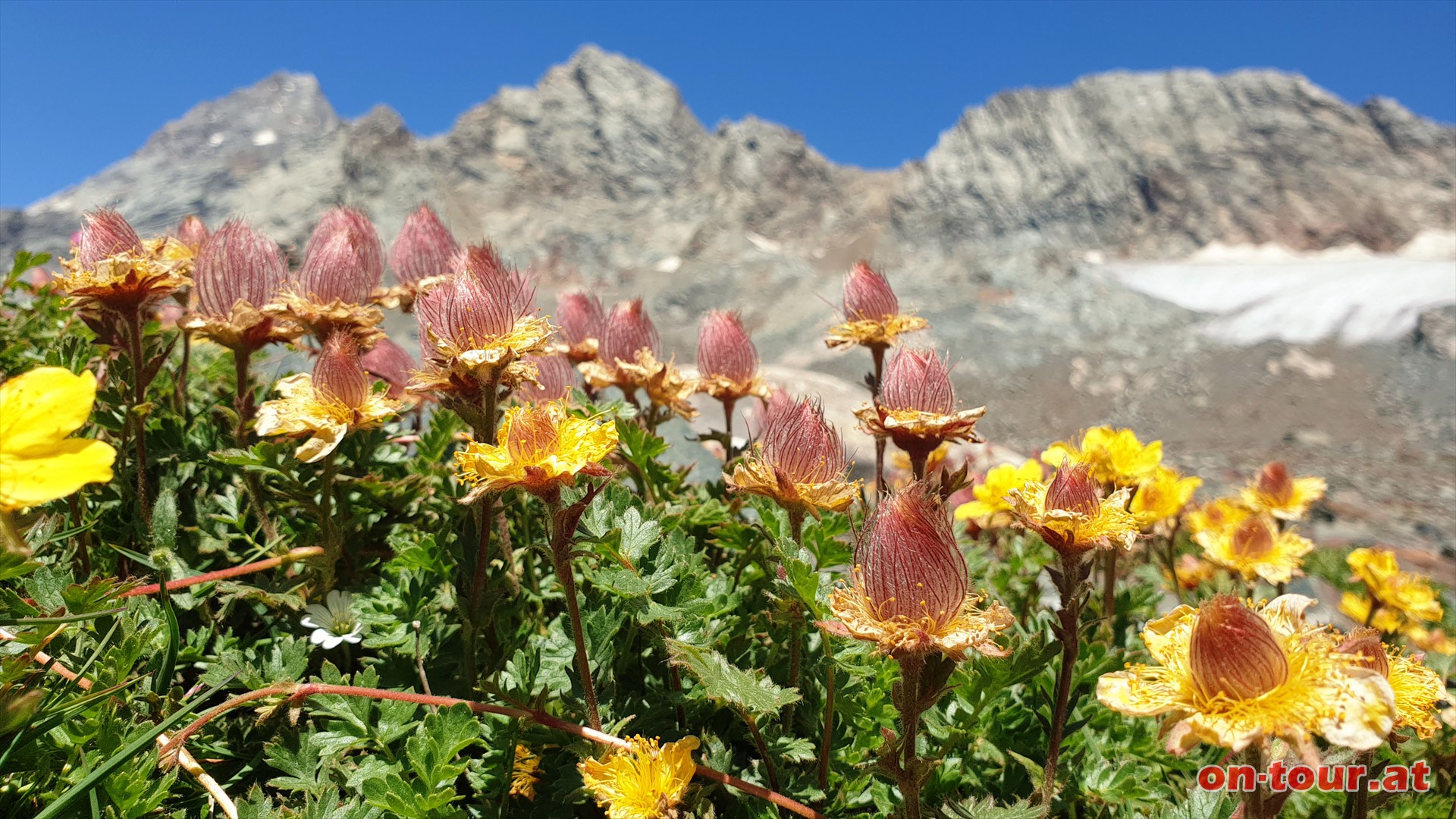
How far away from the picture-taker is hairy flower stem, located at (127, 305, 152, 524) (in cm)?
162

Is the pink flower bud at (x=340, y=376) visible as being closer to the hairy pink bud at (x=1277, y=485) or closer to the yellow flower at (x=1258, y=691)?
the yellow flower at (x=1258, y=691)

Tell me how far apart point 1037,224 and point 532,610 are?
56525 millimetres

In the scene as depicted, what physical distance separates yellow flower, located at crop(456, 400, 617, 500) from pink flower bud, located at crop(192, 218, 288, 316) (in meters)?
0.85

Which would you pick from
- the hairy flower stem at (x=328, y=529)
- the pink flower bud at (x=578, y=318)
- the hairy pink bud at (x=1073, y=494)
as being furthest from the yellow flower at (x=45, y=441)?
the pink flower bud at (x=578, y=318)

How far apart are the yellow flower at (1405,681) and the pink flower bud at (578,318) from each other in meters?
1.88

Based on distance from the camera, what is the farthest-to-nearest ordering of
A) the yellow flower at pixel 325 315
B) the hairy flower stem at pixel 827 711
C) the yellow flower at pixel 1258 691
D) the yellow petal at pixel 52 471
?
the yellow flower at pixel 325 315, the hairy flower stem at pixel 827 711, the yellow flower at pixel 1258 691, the yellow petal at pixel 52 471

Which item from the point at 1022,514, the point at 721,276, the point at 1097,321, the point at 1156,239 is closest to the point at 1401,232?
the point at 1156,239

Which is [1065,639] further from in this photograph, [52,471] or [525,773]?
[52,471]

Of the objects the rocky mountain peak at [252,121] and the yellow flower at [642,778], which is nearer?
the yellow flower at [642,778]

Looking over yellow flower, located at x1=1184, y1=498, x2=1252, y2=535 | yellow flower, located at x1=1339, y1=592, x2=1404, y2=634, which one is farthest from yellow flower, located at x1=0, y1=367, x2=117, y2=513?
yellow flower, located at x1=1339, y1=592, x2=1404, y2=634

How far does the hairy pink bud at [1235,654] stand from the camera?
1006mm

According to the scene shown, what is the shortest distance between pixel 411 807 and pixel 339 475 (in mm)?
785

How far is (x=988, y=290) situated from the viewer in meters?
30.9

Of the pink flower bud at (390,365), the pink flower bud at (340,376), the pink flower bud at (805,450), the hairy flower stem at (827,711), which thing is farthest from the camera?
the pink flower bud at (390,365)
